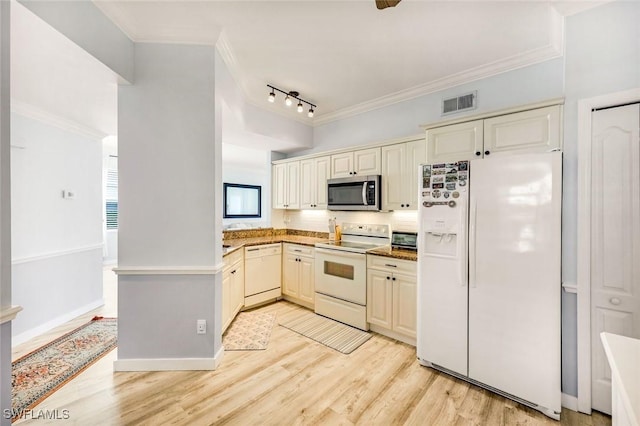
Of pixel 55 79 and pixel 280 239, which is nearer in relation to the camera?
pixel 55 79

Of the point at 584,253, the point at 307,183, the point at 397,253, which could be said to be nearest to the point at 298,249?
the point at 307,183

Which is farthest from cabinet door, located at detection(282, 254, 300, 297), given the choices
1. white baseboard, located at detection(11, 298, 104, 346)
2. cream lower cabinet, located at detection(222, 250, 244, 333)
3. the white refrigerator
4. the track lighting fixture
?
white baseboard, located at detection(11, 298, 104, 346)

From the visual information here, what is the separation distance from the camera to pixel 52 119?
314 cm

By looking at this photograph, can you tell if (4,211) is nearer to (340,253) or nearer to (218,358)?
(218,358)

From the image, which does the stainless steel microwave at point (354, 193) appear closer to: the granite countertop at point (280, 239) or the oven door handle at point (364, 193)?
the oven door handle at point (364, 193)

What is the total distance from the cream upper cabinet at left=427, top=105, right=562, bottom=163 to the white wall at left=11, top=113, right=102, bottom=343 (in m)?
4.17

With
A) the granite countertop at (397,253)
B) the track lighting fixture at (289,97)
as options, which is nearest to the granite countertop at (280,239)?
the granite countertop at (397,253)

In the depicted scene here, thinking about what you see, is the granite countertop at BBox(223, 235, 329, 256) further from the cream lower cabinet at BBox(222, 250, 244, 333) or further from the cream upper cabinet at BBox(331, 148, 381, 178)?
the cream upper cabinet at BBox(331, 148, 381, 178)

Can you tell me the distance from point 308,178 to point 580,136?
3.05 m

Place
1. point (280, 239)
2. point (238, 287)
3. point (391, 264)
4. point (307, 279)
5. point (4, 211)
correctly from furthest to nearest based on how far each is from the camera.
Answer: point (280, 239)
point (307, 279)
point (238, 287)
point (391, 264)
point (4, 211)

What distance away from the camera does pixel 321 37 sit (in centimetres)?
233

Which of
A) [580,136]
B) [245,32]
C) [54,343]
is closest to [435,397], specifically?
[580,136]

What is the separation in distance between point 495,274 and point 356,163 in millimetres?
2108

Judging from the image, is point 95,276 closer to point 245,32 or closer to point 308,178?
point 308,178
